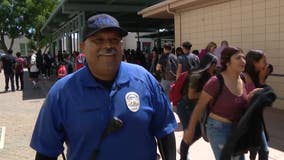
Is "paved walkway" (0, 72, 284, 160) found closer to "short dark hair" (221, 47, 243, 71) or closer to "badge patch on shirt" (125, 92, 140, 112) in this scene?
"short dark hair" (221, 47, 243, 71)

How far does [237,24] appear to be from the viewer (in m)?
10.8

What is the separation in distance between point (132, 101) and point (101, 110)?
16cm

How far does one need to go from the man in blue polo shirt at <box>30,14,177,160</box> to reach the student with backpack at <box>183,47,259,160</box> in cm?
149

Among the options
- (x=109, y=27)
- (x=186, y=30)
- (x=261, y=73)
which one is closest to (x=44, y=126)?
(x=109, y=27)

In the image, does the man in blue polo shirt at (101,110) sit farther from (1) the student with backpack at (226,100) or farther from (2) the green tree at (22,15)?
(2) the green tree at (22,15)

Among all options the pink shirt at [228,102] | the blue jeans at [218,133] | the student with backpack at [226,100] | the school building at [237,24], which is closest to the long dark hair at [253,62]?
the student with backpack at [226,100]

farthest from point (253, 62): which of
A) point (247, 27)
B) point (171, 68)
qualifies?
point (247, 27)

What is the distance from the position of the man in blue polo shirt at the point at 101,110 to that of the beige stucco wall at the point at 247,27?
24.8 ft

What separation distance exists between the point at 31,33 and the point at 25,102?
3560 cm

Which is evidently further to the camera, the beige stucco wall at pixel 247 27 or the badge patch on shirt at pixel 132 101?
the beige stucco wall at pixel 247 27

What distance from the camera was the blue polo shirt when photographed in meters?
2.07

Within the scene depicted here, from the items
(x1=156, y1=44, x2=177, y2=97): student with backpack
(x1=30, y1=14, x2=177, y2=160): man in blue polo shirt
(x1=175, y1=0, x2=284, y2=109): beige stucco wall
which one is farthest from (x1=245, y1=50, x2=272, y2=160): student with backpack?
(x1=175, y1=0, x2=284, y2=109): beige stucco wall

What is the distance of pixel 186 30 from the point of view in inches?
543

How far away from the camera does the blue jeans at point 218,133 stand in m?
3.67
